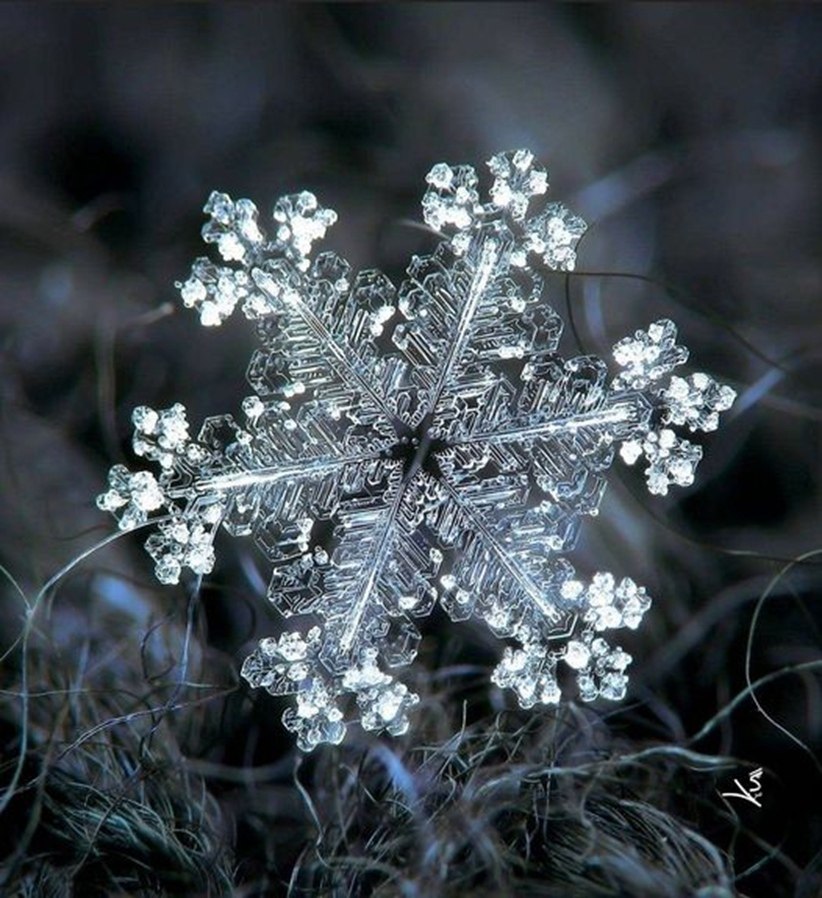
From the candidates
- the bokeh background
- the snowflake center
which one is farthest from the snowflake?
the bokeh background

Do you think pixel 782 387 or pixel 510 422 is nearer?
pixel 510 422

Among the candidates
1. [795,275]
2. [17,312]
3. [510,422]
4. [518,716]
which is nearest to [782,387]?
[795,275]

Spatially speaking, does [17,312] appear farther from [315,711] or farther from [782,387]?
[782,387]

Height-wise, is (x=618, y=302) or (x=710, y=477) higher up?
(x=618, y=302)
